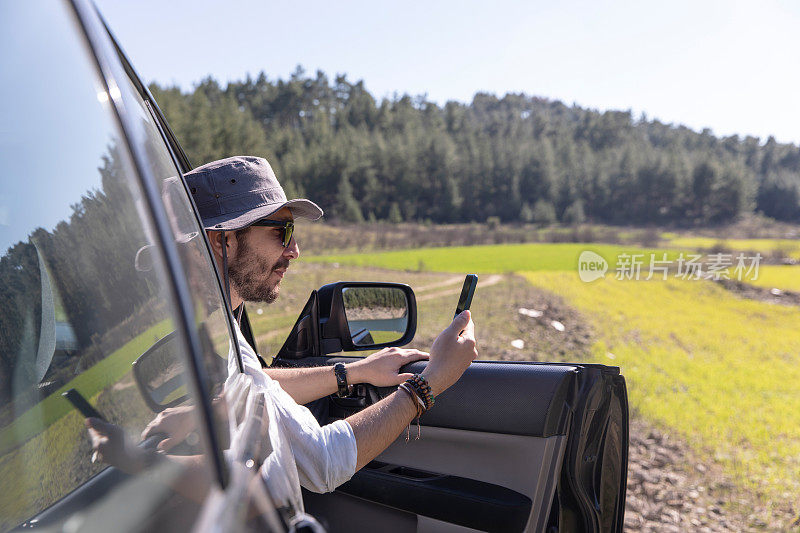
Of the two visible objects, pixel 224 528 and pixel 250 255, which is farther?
pixel 250 255

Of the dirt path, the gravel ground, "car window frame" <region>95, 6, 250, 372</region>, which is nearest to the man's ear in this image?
"car window frame" <region>95, 6, 250, 372</region>

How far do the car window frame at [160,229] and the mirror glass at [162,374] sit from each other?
0.02 m

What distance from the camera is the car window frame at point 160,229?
0.74 m

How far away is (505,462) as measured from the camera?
6.65ft

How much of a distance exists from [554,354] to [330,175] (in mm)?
56905

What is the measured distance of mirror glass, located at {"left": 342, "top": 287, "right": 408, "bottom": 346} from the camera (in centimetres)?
271

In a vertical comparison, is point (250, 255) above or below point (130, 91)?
below

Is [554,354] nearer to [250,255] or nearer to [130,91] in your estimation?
[250,255]

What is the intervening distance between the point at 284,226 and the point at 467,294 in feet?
2.03

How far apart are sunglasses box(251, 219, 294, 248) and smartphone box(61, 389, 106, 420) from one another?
1.34 meters

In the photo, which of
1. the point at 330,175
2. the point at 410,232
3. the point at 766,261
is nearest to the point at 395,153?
the point at 330,175

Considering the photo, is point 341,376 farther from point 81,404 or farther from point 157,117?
point 81,404

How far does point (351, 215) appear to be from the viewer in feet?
202

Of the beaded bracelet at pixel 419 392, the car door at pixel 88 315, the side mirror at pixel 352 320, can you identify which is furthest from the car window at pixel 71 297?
the side mirror at pixel 352 320
